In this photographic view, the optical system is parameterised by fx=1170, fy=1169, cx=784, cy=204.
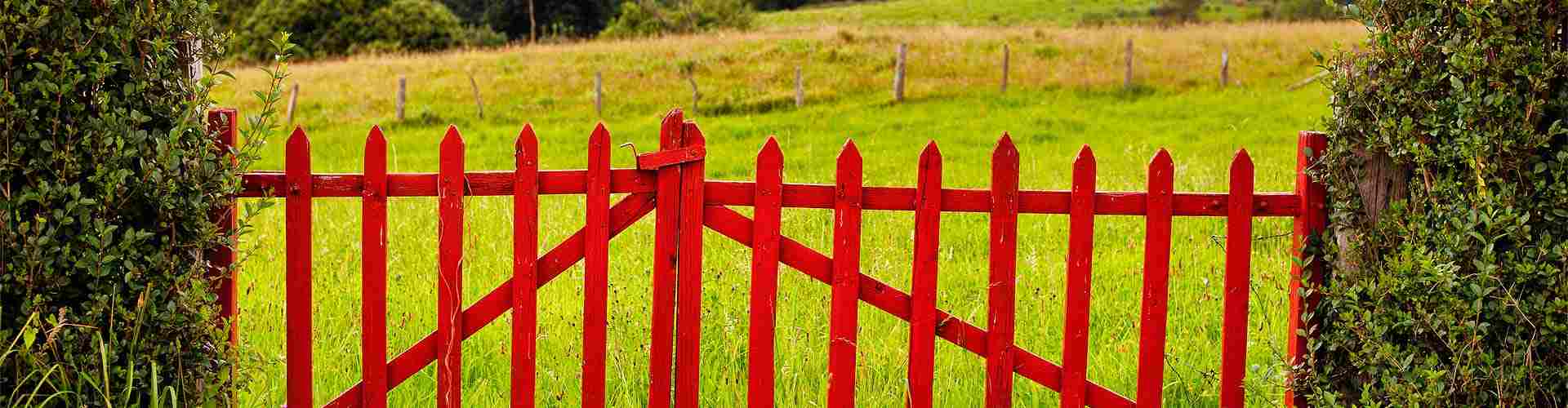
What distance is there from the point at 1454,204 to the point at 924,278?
5.19 ft

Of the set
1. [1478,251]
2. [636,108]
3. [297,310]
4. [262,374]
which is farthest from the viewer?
[636,108]

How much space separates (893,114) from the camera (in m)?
19.0

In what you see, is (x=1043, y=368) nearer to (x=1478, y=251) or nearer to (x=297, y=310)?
(x=1478, y=251)

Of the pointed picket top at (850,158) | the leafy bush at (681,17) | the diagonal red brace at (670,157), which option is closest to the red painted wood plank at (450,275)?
the diagonal red brace at (670,157)

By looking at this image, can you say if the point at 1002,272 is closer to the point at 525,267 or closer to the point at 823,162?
the point at 525,267

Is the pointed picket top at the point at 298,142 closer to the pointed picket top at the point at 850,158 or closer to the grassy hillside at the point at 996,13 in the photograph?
the pointed picket top at the point at 850,158

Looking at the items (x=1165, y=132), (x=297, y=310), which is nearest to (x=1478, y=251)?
(x=297, y=310)

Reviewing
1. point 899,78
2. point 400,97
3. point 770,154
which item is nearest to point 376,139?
point 770,154

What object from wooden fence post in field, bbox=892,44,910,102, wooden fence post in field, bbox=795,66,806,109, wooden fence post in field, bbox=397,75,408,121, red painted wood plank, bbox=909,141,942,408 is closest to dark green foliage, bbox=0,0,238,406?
red painted wood plank, bbox=909,141,942,408

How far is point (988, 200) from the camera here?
12.2 ft

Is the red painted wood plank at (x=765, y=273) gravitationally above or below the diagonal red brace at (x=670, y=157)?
below

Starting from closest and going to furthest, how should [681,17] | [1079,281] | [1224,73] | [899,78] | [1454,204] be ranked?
[1454,204]
[1079,281]
[899,78]
[1224,73]
[681,17]

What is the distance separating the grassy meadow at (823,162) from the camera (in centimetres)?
495

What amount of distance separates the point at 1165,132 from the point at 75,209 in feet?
50.3
